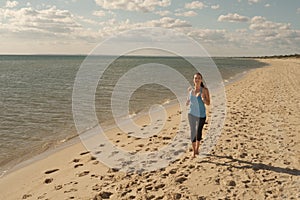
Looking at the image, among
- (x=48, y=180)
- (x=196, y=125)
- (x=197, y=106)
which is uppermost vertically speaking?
(x=197, y=106)

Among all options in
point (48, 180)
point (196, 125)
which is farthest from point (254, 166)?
point (48, 180)

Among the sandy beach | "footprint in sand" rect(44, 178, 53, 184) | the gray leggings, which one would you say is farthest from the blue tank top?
"footprint in sand" rect(44, 178, 53, 184)

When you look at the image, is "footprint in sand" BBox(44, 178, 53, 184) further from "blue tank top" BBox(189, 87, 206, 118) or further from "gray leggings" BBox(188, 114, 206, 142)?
"blue tank top" BBox(189, 87, 206, 118)

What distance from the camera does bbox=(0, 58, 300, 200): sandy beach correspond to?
211 inches

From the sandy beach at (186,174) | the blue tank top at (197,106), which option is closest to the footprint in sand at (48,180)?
the sandy beach at (186,174)

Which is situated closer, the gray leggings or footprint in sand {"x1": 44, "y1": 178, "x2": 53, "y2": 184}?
footprint in sand {"x1": 44, "y1": 178, "x2": 53, "y2": 184}

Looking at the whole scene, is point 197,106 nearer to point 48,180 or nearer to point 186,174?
point 186,174

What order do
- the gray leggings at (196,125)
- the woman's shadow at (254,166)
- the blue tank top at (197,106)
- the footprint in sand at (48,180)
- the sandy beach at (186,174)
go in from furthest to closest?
1. the gray leggings at (196,125)
2. the blue tank top at (197,106)
3. the footprint in sand at (48,180)
4. the woman's shadow at (254,166)
5. the sandy beach at (186,174)

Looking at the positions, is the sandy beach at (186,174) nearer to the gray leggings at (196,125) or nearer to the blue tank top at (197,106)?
the gray leggings at (196,125)

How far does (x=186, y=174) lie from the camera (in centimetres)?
608

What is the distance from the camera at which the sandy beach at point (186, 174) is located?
17.6ft

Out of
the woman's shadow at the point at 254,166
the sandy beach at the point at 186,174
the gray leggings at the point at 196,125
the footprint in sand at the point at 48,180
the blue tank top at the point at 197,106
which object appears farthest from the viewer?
the gray leggings at the point at 196,125

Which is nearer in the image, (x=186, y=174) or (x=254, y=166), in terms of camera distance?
(x=186, y=174)

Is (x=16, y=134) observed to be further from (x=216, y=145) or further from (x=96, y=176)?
(x=216, y=145)
